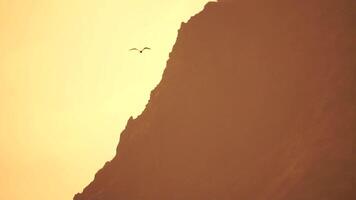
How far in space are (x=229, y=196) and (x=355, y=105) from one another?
1779 centimetres

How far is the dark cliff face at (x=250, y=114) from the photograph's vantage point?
3994 cm

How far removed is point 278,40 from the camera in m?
55.0

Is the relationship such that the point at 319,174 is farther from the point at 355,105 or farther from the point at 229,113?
the point at 229,113

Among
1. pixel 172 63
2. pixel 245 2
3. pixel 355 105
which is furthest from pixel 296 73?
pixel 172 63

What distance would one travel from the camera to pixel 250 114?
174ft

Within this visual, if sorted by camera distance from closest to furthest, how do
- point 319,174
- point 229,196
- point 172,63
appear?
point 319,174
point 229,196
point 172,63

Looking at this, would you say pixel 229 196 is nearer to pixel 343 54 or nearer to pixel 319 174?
pixel 319 174

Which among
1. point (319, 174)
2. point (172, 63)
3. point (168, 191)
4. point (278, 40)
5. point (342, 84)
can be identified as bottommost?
point (319, 174)

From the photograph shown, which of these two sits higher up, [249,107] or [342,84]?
[249,107]

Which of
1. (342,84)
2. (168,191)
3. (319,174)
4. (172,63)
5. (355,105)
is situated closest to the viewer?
(319,174)

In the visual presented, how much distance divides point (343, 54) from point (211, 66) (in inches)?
861

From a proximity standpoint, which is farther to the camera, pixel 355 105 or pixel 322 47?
pixel 322 47

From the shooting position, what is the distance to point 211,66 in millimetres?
62125

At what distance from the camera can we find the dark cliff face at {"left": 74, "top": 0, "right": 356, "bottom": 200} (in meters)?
39.9
